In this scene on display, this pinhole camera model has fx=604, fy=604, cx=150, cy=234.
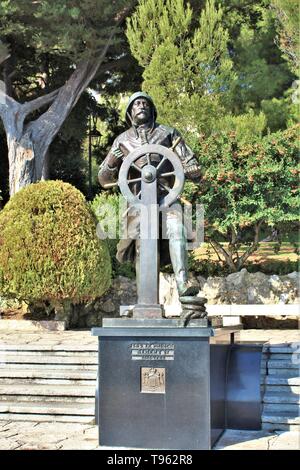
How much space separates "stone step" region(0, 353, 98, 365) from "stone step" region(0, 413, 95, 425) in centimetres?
92

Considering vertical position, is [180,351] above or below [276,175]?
below

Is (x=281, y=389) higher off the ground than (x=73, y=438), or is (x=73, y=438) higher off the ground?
(x=281, y=389)

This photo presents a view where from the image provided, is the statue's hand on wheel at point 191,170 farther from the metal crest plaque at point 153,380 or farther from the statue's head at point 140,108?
the metal crest plaque at point 153,380

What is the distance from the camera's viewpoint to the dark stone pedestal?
4488 millimetres

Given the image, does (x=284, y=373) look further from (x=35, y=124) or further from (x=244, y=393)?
(x=35, y=124)

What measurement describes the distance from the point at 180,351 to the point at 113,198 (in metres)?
7.30

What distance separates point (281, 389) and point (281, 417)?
1.78ft

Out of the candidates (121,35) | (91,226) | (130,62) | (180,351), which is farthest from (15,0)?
(180,351)

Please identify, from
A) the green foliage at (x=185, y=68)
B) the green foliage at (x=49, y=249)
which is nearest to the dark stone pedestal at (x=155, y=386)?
the green foliage at (x=49, y=249)

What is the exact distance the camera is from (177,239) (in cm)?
498

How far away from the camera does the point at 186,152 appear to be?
5301 mm

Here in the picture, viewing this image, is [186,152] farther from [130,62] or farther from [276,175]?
[130,62]

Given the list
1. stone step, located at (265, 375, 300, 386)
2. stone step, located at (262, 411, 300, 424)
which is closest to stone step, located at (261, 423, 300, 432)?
stone step, located at (262, 411, 300, 424)

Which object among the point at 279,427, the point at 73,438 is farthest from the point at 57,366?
the point at 279,427
